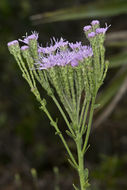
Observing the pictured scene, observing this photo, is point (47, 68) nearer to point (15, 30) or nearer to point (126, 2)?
point (126, 2)

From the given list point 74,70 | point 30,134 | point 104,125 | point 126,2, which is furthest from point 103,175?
point 74,70

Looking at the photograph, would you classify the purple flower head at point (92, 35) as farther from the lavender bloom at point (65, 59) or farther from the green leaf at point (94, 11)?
the green leaf at point (94, 11)

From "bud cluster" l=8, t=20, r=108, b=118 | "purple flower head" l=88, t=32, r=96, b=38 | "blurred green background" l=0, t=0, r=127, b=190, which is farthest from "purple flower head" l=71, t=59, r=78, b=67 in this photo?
"blurred green background" l=0, t=0, r=127, b=190

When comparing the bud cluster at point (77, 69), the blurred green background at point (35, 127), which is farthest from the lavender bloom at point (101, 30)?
the blurred green background at point (35, 127)

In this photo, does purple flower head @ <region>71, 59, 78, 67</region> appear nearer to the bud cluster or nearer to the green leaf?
the bud cluster

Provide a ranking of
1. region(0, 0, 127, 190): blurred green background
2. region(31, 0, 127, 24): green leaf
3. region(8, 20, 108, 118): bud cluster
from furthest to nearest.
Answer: region(0, 0, 127, 190): blurred green background, region(31, 0, 127, 24): green leaf, region(8, 20, 108, 118): bud cluster

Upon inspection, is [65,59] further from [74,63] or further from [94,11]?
[94,11]

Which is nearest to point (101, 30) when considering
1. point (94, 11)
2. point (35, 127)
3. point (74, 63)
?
point (74, 63)

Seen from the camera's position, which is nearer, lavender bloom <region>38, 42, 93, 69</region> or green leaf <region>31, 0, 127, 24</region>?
lavender bloom <region>38, 42, 93, 69</region>

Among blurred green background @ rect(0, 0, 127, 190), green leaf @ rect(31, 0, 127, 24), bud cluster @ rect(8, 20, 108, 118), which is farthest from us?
blurred green background @ rect(0, 0, 127, 190)

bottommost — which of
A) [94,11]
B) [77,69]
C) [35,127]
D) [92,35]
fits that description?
[35,127]

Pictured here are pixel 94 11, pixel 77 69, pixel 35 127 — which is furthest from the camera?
pixel 35 127
